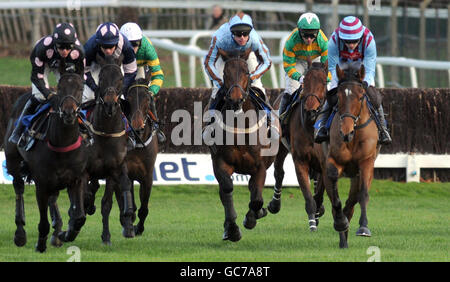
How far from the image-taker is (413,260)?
9062mm

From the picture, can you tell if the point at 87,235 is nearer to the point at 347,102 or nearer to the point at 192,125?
the point at 347,102

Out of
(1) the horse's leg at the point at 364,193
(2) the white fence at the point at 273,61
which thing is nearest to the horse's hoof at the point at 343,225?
(1) the horse's leg at the point at 364,193

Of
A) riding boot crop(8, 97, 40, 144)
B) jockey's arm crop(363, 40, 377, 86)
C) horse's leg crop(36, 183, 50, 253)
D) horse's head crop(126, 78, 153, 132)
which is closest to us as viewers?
horse's leg crop(36, 183, 50, 253)

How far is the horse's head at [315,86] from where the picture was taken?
1138 cm

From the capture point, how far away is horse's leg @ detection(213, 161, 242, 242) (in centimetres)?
1038

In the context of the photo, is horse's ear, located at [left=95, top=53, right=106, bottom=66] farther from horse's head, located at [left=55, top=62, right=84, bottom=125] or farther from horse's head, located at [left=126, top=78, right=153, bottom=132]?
horse's head, located at [left=55, top=62, right=84, bottom=125]

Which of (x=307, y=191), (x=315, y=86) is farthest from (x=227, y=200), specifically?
(x=315, y=86)

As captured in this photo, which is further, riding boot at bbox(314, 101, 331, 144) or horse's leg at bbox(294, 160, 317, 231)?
horse's leg at bbox(294, 160, 317, 231)

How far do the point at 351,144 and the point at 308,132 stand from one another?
70.1 inches

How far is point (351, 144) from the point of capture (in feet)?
33.1

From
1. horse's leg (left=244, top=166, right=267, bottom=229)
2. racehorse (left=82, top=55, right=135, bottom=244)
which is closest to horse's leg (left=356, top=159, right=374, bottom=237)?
horse's leg (left=244, top=166, right=267, bottom=229)

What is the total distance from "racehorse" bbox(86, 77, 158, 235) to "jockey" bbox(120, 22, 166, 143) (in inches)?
6.4

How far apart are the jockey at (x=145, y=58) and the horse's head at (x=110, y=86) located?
165 centimetres
